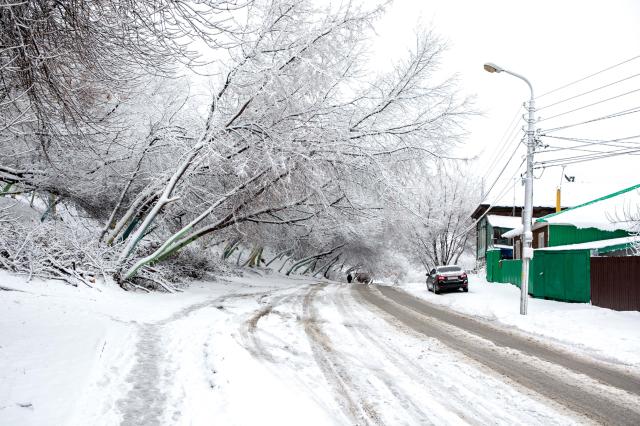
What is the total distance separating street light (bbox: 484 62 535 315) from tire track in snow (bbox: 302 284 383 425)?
8.32 metres

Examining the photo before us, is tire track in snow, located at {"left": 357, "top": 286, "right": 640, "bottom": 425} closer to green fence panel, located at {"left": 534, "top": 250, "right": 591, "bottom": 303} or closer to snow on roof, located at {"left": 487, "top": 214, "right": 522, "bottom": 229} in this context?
green fence panel, located at {"left": 534, "top": 250, "right": 591, "bottom": 303}

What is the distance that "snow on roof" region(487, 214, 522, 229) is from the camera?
37219 mm

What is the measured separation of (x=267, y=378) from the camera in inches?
197

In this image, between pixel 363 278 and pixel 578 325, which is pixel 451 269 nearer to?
pixel 578 325

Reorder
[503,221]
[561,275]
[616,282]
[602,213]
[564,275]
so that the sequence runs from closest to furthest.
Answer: [616,282]
[564,275]
[561,275]
[602,213]
[503,221]

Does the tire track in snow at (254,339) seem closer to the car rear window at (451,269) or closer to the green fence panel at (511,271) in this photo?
the car rear window at (451,269)

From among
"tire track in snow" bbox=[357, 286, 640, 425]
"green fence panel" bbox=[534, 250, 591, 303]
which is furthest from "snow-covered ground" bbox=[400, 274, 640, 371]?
"tire track in snow" bbox=[357, 286, 640, 425]

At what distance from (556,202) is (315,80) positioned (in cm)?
3276

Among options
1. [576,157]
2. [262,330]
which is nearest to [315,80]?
[262,330]

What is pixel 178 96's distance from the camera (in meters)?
14.8

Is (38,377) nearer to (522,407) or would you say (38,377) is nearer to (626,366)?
(522,407)

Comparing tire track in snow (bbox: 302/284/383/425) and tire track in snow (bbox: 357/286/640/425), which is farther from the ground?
tire track in snow (bbox: 302/284/383/425)

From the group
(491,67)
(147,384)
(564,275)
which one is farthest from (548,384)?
(564,275)

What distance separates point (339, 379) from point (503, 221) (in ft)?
120
